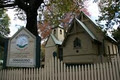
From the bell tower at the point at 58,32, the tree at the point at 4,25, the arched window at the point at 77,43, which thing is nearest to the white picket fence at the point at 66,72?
the arched window at the point at 77,43

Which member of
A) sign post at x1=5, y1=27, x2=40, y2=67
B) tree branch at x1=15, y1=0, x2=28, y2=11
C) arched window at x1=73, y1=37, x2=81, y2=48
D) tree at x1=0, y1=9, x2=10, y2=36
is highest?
tree at x1=0, y1=9, x2=10, y2=36

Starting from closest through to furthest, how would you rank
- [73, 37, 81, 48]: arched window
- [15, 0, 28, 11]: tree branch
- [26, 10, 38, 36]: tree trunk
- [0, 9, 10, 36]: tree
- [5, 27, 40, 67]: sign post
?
1. [5, 27, 40, 67]: sign post
2. [26, 10, 38, 36]: tree trunk
3. [15, 0, 28, 11]: tree branch
4. [73, 37, 81, 48]: arched window
5. [0, 9, 10, 36]: tree

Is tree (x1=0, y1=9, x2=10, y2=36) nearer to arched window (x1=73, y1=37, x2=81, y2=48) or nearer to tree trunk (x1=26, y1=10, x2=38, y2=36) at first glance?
arched window (x1=73, y1=37, x2=81, y2=48)

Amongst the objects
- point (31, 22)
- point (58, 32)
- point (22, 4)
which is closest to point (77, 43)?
point (58, 32)

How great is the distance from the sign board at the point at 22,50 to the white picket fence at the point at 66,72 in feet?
1.38

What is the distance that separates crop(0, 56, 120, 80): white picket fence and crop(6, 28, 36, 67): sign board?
0.42 metres

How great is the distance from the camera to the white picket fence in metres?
6.20

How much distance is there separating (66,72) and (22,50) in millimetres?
2781

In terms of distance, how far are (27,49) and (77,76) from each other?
3.03m

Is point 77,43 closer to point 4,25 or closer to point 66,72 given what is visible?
point 66,72

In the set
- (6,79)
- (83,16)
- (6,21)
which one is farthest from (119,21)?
(6,21)

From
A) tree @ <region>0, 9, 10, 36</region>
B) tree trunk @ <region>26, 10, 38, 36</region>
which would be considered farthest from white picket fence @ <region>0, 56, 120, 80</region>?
tree @ <region>0, 9, 10, 36</region>

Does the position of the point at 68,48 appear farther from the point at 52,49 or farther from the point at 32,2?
the point at 32,2

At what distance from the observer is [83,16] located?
26.0 metres
